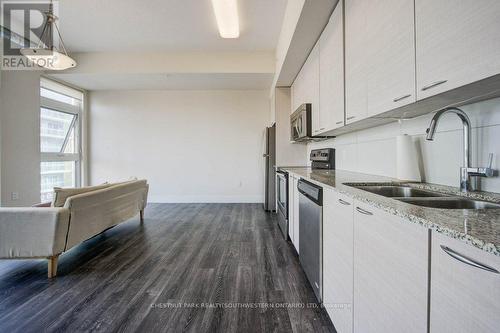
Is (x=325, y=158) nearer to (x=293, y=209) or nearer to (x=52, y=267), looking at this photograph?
(x=293, y=209)

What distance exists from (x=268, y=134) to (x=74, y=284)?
3.60 metres

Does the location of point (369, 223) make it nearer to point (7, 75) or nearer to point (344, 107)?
point (344, 107)

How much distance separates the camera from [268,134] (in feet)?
14.9

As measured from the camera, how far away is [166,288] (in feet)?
6.20

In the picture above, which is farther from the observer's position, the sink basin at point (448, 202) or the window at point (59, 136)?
the window at point (59, 136)

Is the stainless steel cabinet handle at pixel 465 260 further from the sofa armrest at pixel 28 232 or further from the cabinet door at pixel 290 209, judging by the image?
the sofa armrest at pixel 28 232

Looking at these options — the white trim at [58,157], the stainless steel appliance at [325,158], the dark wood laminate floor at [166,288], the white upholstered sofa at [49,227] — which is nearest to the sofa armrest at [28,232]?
the white upholstered sofa at [49,227]

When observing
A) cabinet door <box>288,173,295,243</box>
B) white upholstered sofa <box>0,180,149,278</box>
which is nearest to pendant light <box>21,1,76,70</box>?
white upholstered sofa <box>0,180,149,278</box>

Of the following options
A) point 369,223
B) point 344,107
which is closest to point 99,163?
point 344,107

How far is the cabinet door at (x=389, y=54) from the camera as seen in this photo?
1.11 metres

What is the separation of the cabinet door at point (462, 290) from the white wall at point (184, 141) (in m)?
4.98

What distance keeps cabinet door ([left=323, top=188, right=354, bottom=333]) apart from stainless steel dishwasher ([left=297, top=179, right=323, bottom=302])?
57mm

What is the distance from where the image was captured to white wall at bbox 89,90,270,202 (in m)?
5.60

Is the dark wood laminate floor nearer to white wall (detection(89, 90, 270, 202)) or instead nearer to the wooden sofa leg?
the wooden sofa leg
